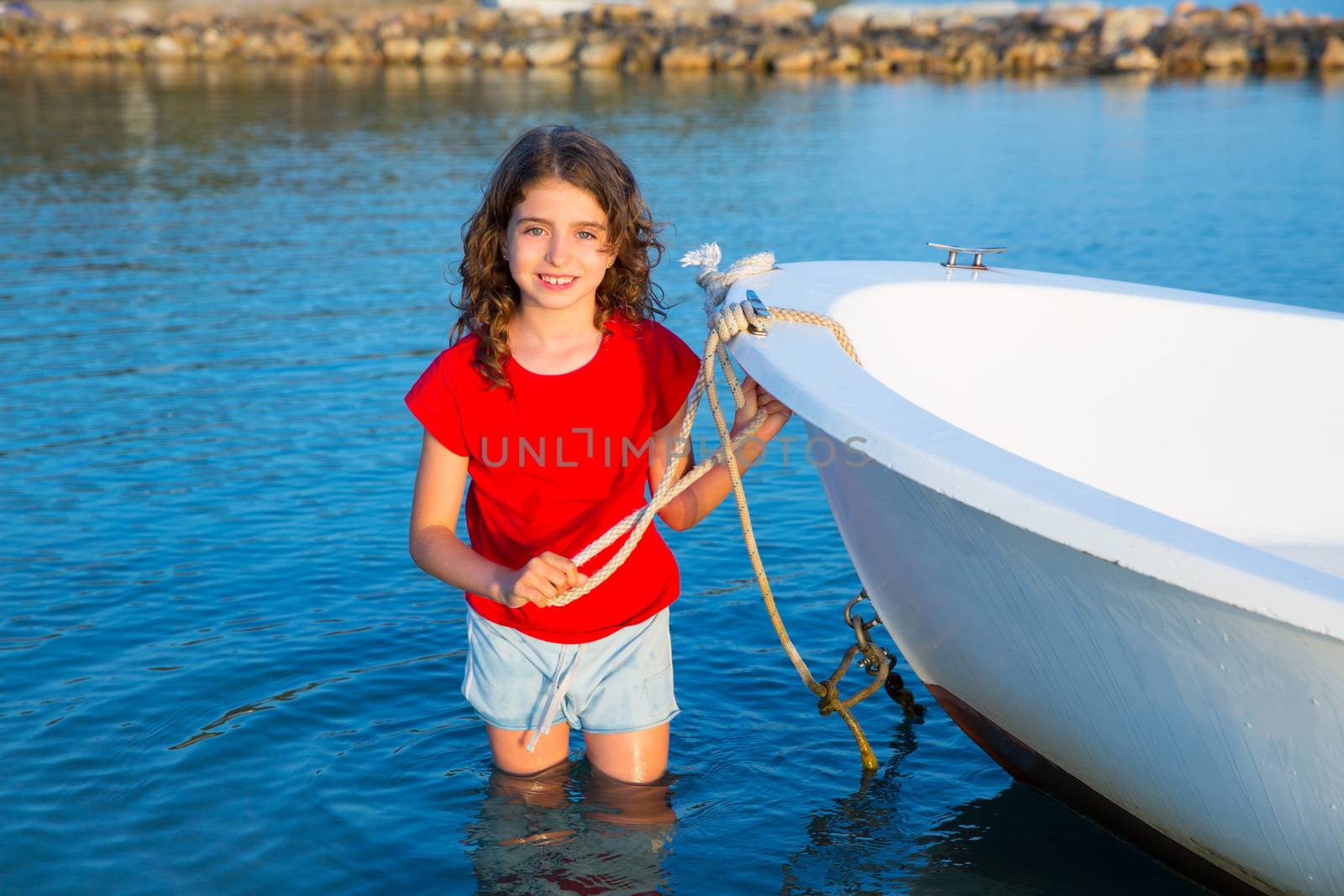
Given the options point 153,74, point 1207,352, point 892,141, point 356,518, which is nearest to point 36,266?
point 356,518

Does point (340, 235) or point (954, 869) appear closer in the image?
point (954, 869)

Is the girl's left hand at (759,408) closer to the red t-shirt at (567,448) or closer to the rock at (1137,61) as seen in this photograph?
the red t-shirt at (567,448)

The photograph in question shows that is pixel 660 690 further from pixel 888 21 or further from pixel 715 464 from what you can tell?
pixel 888 21

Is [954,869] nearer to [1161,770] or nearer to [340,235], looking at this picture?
[1161,770]

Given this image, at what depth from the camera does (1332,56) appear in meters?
30.4

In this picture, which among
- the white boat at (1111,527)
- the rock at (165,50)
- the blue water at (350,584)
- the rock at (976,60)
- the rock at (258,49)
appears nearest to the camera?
the white boat at (1111,527)

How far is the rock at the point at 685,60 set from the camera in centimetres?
3319

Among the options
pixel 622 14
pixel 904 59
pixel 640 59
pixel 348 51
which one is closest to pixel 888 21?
pixel 904 59

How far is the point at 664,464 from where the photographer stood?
2779 millimetres

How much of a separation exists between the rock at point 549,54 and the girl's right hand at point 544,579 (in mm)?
33835

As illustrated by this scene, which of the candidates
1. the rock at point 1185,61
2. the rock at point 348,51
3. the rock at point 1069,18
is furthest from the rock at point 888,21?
the rock at point 348,51

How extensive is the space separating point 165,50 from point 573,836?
38112 millimetres

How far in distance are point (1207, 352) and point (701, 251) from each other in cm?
179

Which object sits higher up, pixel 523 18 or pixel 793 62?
pixel 523 18
